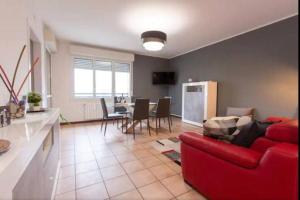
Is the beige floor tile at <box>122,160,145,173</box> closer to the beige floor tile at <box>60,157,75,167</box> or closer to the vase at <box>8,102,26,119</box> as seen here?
the beige floor tile at <box>60,157,75,167</box>

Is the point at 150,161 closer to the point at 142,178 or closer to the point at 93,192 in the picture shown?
the point at 142,178

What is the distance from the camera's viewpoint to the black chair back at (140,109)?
144 inches

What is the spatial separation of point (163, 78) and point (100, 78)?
8.22ft

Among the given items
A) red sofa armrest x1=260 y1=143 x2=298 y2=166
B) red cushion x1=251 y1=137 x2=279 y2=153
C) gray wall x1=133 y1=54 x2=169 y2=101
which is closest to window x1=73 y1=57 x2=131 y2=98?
gray wall x1=133 y1=54 x2=169 y2=101

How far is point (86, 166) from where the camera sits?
2.35 metres

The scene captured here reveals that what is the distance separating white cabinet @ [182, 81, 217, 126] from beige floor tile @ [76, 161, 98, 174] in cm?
329

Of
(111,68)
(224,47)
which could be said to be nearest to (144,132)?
(111,68)

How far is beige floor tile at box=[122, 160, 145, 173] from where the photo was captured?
2.27 m

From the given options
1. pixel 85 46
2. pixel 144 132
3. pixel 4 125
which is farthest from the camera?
pixel 85 46

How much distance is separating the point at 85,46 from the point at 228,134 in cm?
Answer: 487

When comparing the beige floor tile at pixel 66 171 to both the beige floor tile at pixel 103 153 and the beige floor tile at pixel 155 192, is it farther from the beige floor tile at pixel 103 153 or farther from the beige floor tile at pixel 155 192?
the beige floor tile at pixel 155 192

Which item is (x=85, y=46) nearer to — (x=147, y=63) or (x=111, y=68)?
(x=111, y=68)

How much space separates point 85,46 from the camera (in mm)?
5000

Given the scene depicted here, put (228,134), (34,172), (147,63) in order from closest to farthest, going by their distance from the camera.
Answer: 1. (34,172)
2. (228,134)
3. (147,63)
